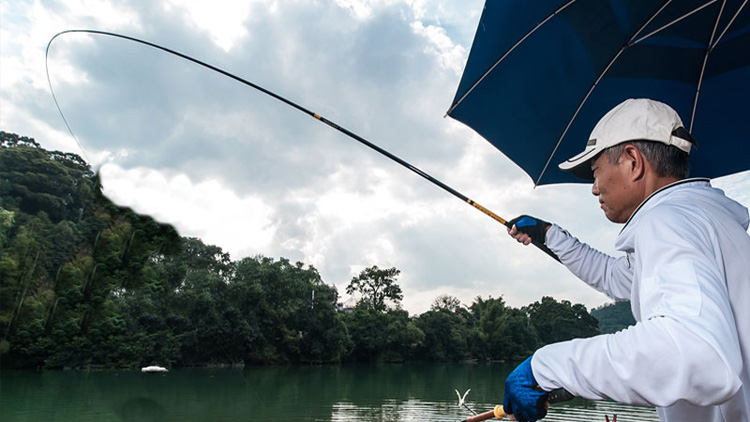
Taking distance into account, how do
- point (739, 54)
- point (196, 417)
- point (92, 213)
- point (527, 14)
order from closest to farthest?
point (527, 14)
point (739, 54)
point (196, 417)
point (92, 213)

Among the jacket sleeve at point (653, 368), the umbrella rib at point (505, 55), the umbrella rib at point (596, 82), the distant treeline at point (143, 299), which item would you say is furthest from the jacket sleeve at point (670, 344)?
the distant treeline at point (143, 299)

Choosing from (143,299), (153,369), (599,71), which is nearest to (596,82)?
(599,71)

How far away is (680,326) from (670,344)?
0.12ft

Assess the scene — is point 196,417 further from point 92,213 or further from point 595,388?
point 92,213

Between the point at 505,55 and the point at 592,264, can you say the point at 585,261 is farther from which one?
the point at 505,55

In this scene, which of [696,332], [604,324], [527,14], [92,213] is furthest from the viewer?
[604,324]

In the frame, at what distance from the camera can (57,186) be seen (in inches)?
2016

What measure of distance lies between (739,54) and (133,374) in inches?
1585

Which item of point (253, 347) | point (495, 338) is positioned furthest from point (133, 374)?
point (495, 338)

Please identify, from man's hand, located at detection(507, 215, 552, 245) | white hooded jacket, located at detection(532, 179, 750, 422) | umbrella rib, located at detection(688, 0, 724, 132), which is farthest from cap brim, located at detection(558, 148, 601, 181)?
umbrella rib, located at detection(688, 0, 724, 132)

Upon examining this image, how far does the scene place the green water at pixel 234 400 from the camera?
20.1 meters

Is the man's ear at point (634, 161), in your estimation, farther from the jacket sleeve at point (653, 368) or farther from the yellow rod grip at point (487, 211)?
the yellow rod grip at point (487, 211)

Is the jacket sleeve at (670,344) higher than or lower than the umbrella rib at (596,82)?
lower

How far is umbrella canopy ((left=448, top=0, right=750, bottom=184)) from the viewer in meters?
2.98
